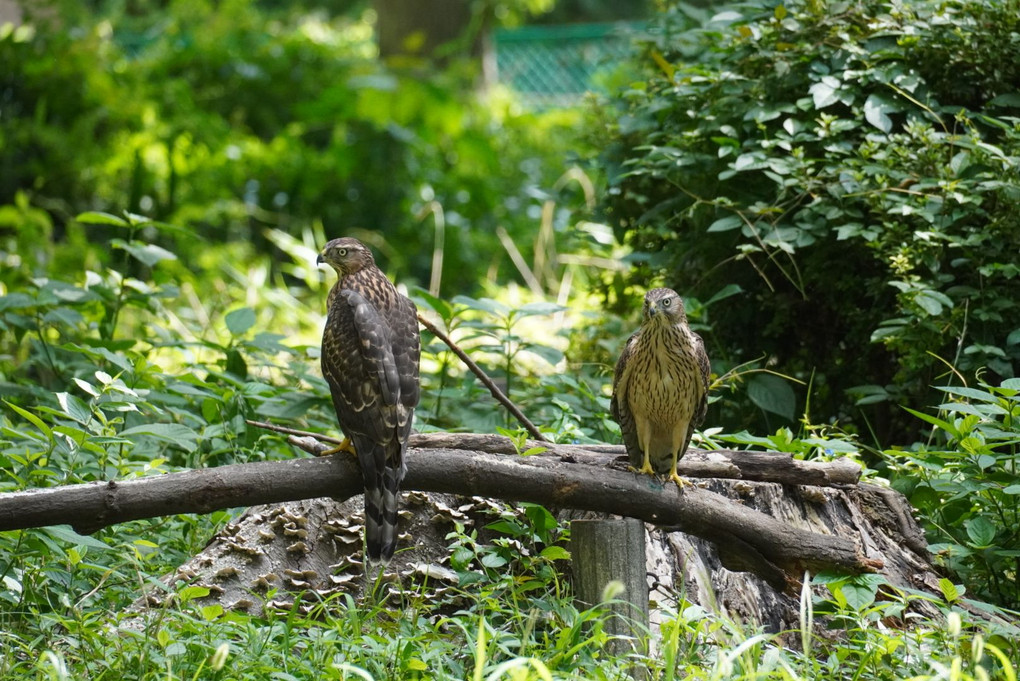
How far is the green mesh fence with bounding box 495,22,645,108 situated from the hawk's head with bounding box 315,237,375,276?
414 inches

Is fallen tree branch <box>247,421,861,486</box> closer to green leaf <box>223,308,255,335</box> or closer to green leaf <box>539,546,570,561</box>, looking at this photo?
green leaf <box>539,546,570,561</box>

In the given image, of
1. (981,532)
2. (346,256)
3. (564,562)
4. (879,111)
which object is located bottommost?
(564,562)

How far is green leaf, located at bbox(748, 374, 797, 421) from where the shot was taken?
4.61 m

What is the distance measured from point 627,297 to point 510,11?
28.7 feet

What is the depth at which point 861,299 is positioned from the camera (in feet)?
15.8

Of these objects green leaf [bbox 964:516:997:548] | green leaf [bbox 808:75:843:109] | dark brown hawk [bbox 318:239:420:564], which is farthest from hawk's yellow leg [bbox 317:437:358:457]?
green leaf [bbox 808:75:843:109]

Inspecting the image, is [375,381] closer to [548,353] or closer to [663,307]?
[663,307]

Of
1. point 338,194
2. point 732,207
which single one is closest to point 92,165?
point 338,194

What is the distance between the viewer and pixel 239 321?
5.06 m

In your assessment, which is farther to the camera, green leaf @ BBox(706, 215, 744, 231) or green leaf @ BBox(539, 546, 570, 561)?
green leaf @ BBox(706, 215, 744, 231)

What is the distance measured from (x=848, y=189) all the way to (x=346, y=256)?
2212 millimetres

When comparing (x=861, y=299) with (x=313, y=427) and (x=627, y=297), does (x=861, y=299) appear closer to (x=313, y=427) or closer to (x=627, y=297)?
(x=627, y=297)

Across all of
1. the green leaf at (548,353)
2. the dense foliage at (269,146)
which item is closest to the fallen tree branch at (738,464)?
the green leaf at (548,353)

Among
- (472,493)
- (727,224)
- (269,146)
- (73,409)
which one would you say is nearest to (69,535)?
(73,409)
